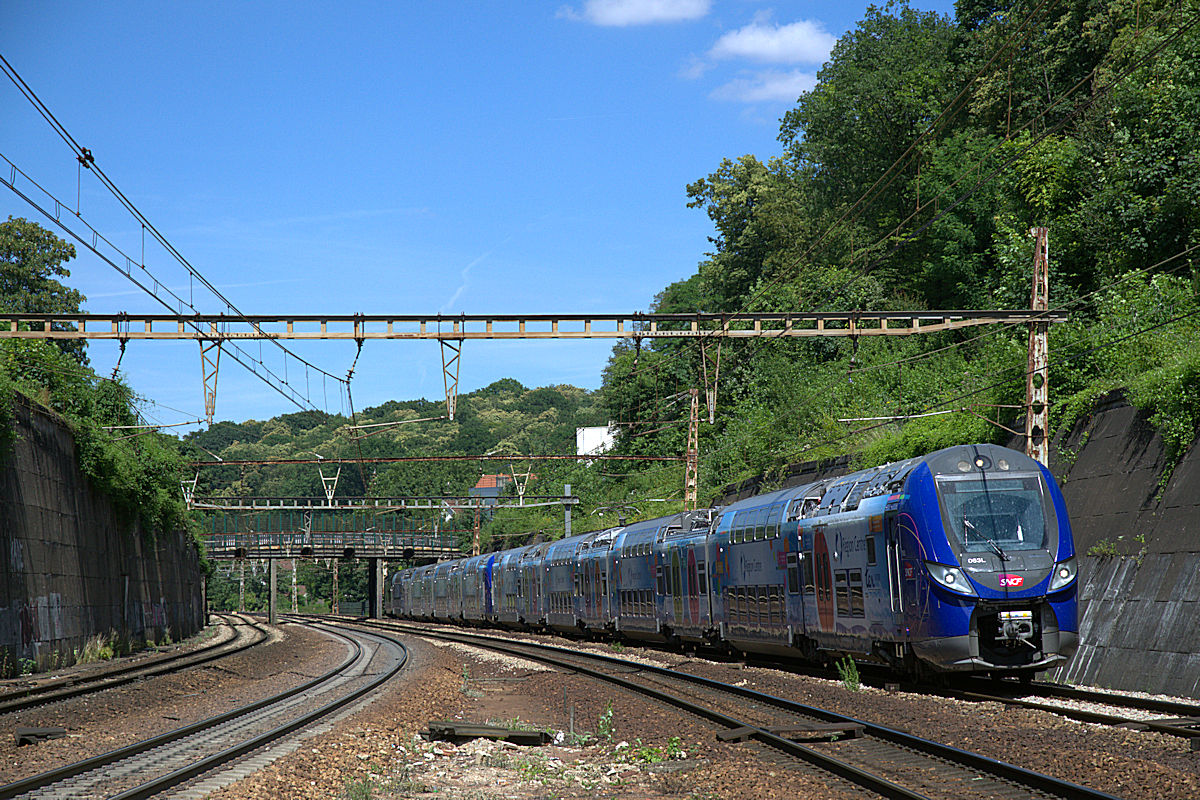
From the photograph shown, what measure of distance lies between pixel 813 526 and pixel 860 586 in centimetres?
228

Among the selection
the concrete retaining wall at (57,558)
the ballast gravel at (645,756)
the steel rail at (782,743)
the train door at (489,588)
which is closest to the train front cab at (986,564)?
the ballast gravel at (645,756)

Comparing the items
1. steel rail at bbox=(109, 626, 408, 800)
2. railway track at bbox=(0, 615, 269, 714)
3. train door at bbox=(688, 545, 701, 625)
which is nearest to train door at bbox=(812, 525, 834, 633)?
train door at bbox=(688, 545, 701, 625)

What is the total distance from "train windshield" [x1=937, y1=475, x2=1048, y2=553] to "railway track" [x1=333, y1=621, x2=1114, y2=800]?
367 centimetres

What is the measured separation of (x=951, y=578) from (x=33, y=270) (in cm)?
7041

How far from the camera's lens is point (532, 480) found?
115 metres

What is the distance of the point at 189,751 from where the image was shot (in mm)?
13703

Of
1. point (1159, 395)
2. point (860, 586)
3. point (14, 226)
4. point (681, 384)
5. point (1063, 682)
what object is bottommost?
point (1063, 682)

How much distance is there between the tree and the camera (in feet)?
237

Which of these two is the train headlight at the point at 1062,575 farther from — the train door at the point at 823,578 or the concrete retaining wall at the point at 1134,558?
the train door at the point at 823,578

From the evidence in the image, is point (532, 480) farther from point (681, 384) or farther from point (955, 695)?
point (955, 695)

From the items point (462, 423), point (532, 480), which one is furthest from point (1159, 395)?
point (462, 423)

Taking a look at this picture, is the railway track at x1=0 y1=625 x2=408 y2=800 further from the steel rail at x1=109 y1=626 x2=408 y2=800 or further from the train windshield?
the train windshield

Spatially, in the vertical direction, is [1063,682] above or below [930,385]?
below

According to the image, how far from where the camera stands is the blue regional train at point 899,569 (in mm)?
16781
